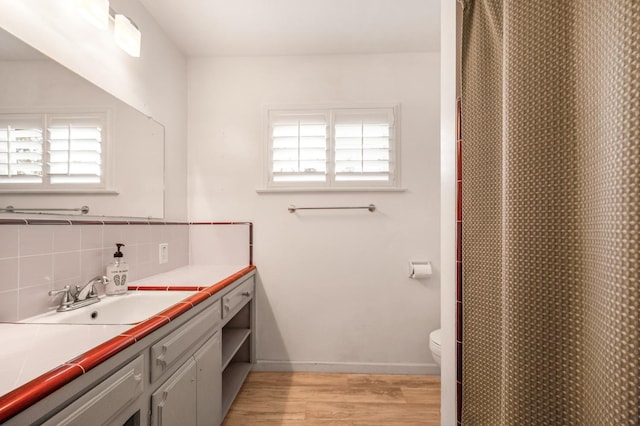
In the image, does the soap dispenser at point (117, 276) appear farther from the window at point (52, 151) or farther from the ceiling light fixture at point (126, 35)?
the ceiling light fixture at point (126, 35)

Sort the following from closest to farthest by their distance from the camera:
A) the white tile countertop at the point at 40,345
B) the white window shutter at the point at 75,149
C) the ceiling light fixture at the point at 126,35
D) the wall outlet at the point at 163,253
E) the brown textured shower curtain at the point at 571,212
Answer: the brown textured shower curtain at the point at 571,212 < the white tile countertop at the point at 40,345 < the white window shutter at the point at 75,149 < the ceiling light fixture at the point at 126,35 < the wall outlet at the point at 163,253

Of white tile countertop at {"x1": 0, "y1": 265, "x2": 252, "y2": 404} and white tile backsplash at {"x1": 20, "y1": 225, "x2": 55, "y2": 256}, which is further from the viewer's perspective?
white tile backsplash at {"x1": 20, "y1": 225, "x2": 55, "y2": 256}

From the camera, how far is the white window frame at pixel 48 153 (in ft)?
Result: 3.36

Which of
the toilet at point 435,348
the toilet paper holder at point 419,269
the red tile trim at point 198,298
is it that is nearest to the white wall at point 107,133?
the red tile trim at point 198,298

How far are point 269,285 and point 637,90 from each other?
2.14 metres

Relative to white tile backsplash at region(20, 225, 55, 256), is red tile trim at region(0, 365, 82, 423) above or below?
below

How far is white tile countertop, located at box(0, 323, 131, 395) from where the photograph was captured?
25.1 inches

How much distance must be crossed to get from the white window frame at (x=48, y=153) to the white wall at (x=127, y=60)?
0.60 feet

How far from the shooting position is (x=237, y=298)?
1.79 meters

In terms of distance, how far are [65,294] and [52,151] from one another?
1.88ft

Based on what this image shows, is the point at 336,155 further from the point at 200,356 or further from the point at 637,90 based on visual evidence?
the point at 637,90

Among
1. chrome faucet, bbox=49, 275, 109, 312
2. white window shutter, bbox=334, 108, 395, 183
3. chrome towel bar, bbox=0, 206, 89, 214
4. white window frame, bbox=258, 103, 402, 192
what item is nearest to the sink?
chrome faucet, bbox=49, 275, 109, 312

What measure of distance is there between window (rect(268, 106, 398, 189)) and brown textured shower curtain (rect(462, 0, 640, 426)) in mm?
1590

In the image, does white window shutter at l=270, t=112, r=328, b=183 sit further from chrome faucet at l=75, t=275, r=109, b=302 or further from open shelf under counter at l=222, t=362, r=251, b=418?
open shelf under counter at l=222, t=362, r=251, b=418
